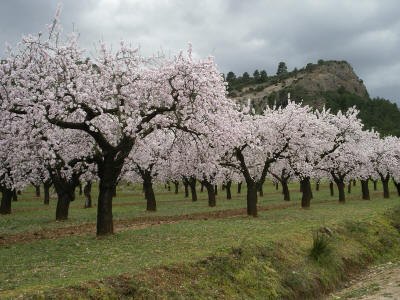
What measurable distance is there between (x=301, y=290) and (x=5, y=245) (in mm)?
15646

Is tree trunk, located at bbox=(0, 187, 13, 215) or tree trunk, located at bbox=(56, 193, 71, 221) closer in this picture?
tree trunk, located at bbox=(56, 193, 71, 221)

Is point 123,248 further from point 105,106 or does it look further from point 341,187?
point 341,187

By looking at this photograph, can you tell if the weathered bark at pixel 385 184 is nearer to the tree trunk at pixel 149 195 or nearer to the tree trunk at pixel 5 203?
the tree trunk at pixel 149 195

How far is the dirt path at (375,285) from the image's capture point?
58.5 ft

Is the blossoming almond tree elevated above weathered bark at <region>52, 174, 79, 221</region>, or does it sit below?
above

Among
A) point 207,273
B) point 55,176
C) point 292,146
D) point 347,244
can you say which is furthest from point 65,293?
point 292,146

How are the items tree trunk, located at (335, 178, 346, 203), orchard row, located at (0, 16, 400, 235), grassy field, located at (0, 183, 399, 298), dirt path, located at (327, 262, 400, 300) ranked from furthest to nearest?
tree trunk, located at (335, 178, 346, 203) < orchard row, located at (0, 16, 400, 235) < dirt path, located at (327, 262, 400, 300) < grassy field, located at (0, 183, 399, 298)

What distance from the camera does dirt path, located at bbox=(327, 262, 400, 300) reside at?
1784 centimetres

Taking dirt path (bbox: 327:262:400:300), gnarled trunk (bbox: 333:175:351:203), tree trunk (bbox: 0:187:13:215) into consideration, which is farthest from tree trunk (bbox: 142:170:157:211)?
dirt path (bbox: 327:262:400:300)

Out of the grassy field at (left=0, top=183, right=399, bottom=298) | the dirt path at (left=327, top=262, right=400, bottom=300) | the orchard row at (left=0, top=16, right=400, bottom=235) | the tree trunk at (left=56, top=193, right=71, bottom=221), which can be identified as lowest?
the dirt path at (left=327, top=262, right=400, bottom=300)

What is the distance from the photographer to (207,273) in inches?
709

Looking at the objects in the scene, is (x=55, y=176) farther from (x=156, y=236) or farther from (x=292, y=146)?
(x=292, y=146)

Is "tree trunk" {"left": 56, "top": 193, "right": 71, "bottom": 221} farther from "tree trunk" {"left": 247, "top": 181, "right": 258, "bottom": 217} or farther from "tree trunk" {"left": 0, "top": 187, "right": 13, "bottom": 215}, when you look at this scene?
"tree trunk" {"left": 247, "top": 181, "right": 258, "bottom": 217}

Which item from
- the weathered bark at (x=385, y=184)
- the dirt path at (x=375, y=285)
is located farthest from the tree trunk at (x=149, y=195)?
the weathered bark at (x=385, y=184)
